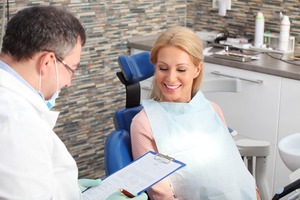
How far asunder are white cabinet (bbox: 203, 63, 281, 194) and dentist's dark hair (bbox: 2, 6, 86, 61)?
172cm

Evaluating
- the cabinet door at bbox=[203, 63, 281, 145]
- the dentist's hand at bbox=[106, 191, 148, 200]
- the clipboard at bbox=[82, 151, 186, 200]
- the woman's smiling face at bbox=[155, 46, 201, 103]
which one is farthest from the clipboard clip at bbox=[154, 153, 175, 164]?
the cabinet door at bbox=[203, 63, 281, 145]

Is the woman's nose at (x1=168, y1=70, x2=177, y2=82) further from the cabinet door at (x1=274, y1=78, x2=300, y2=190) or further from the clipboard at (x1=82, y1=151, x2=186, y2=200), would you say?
the cabinet door at (x1=274, y1=78, x2=300, y2=190)

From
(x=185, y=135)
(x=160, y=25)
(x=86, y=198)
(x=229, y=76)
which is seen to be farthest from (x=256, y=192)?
(x=160, y=25)

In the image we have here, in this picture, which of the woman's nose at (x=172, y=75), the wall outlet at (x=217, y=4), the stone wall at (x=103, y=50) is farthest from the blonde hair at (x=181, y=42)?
the wall outlet at (x=217, y=4)

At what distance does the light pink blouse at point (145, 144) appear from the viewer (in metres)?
1.86

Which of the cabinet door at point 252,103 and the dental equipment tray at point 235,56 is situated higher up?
the dental equipment tray at point 235,56

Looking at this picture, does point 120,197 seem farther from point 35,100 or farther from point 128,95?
point 128,95

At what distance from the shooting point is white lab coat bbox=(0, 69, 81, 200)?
118cm

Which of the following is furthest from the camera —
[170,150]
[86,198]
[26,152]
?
[170,150]

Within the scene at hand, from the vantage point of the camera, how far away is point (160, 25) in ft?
12.1

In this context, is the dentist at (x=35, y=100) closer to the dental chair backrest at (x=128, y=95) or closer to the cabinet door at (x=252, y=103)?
the dental chair backrest at (x=128, y=95)

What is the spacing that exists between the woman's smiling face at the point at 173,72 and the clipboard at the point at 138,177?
1.46ft

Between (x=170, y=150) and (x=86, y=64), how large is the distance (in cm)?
148

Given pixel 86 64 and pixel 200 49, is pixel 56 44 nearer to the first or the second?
pixel 200 49
